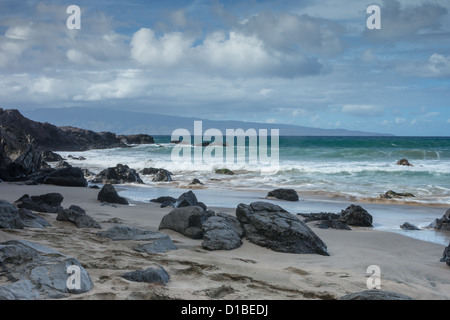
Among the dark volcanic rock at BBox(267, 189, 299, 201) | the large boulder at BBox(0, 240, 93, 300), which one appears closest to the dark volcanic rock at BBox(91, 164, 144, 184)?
the dark volcanic rock at BBox(267, 189, 299, 201)

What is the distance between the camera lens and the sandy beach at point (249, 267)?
3.74m

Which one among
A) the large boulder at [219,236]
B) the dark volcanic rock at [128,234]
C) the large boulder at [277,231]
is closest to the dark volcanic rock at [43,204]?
the dark volcanic rock at [128,234]

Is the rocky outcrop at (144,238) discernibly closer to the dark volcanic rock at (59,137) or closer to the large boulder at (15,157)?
the large boulder at (15,157)

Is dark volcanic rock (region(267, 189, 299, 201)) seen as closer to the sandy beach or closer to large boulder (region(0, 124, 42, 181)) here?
the sandy beach

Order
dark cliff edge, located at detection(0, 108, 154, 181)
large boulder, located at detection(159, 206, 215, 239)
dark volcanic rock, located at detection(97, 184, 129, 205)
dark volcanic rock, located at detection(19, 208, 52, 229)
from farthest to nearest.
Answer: dark cliff edge, located at detection(0, 108, 154, 181) < dark volcanic rock, located at detection(97, 184, 129, 205) < large boulder, located at detection(159, 206, 215, 239) < dark volcanic rock, located at detection(19, 208, 52, 229)

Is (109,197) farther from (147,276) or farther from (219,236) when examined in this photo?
(147,276)

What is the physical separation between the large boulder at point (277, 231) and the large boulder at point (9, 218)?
316 centimetres

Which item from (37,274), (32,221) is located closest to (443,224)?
(32,221)

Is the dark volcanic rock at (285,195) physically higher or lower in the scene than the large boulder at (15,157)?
lower

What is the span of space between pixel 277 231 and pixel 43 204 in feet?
15.0

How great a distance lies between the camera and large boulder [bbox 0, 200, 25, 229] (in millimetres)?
5512

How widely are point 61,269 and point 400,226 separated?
7.35 meters

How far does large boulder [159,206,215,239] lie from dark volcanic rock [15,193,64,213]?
2.13m

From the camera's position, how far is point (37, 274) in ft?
11.5
